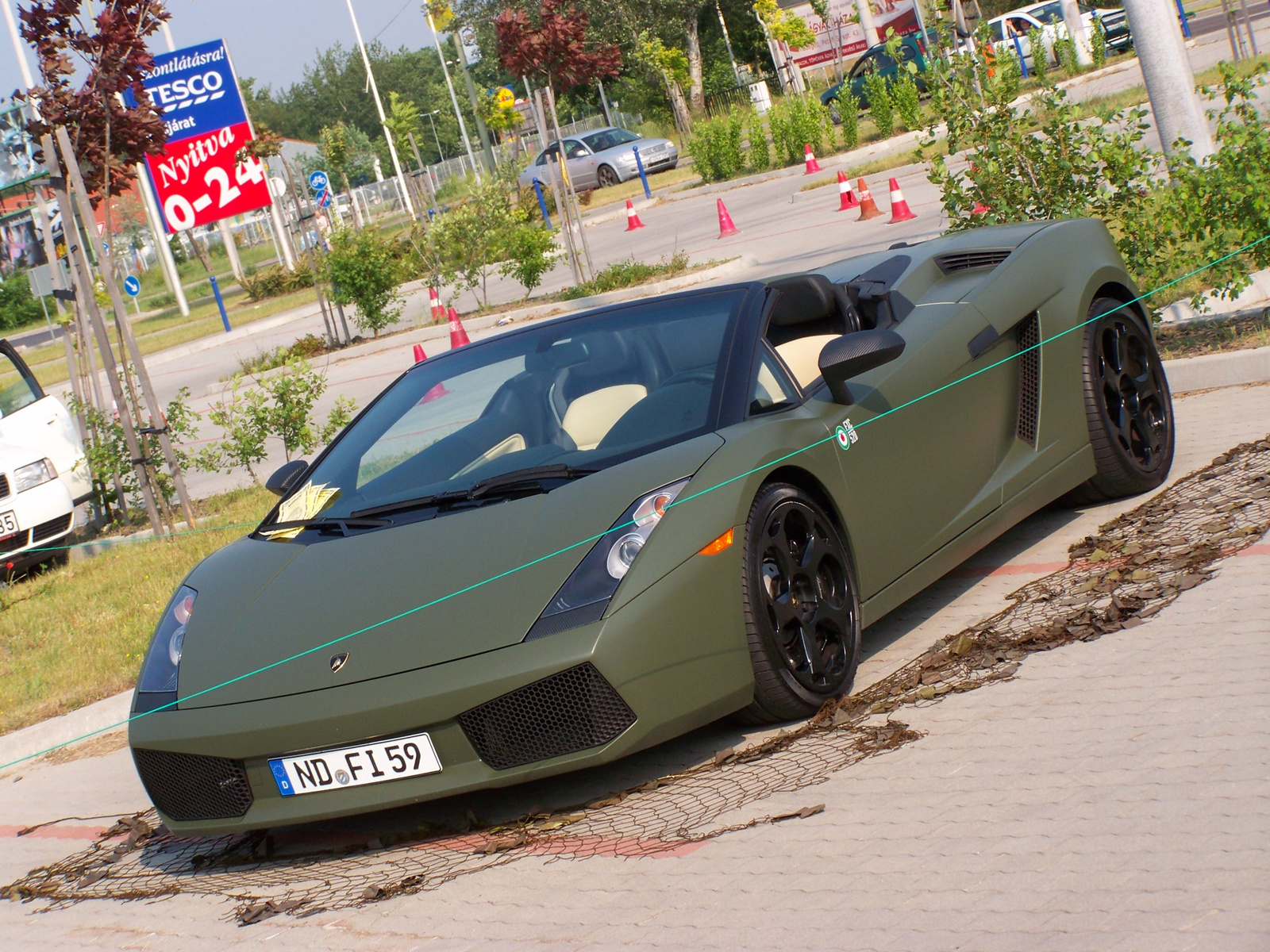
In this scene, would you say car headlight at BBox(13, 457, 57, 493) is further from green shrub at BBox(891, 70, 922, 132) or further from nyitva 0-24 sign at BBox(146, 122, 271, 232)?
nyitva 0-24 sign at BBox(146, 122, 271, 232)

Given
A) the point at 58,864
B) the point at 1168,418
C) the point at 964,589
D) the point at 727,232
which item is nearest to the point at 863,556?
the point at 964,589

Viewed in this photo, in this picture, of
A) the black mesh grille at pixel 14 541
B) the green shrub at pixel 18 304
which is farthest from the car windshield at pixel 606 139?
the green shrub at pixel 18 304

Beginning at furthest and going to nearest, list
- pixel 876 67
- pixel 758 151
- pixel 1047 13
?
pixel 1047 13 → pixel 876 67 → pixel 758 151

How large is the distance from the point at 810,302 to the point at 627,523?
5.04ft

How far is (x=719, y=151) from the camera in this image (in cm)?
3130

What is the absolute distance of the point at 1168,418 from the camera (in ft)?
19.9

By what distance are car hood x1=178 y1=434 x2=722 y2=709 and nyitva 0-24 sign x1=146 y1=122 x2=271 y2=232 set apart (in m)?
31.9

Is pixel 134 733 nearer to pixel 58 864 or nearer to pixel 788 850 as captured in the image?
pixel 58 864

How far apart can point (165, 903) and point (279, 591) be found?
0.94 m

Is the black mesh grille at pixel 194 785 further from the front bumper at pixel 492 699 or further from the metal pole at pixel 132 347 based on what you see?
the metal pole at pixel 132 347

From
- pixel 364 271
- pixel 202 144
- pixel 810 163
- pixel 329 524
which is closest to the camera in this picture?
pixel 329 524

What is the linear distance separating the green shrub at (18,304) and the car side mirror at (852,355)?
59302 millimetres

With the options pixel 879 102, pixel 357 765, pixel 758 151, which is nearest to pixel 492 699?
pixel 357 765

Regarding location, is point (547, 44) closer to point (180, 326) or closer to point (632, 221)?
point (632, 221)
